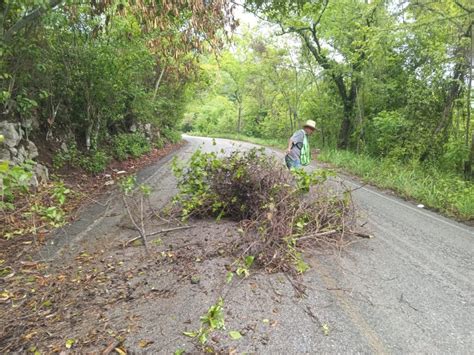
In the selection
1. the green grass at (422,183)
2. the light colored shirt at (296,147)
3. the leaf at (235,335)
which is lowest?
the leaf at (235,335)

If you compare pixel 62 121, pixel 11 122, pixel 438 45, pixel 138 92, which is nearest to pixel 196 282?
pixel 11 122

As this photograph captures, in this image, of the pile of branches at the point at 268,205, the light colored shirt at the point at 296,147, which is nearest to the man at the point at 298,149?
the light colored shirt at the point at 296,147

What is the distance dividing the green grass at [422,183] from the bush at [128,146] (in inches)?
337

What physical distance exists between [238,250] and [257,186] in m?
1.27

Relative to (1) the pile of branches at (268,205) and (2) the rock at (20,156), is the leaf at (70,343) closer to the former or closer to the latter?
(1) the pile of branches at (268,205)

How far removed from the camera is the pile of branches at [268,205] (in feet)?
12.9

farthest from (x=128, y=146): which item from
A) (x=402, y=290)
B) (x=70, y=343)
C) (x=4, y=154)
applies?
(x=402, y=290)

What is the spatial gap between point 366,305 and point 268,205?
5.49ft

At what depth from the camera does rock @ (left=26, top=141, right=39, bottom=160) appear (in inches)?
279

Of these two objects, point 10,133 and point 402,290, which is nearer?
point 402,290

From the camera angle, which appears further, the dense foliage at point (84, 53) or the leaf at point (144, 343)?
the dense foliage at point (84, 53)

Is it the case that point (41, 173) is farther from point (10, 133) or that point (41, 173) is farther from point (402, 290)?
point (402, 290)

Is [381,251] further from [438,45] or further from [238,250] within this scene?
[438,45]

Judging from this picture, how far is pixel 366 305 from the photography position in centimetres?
322
